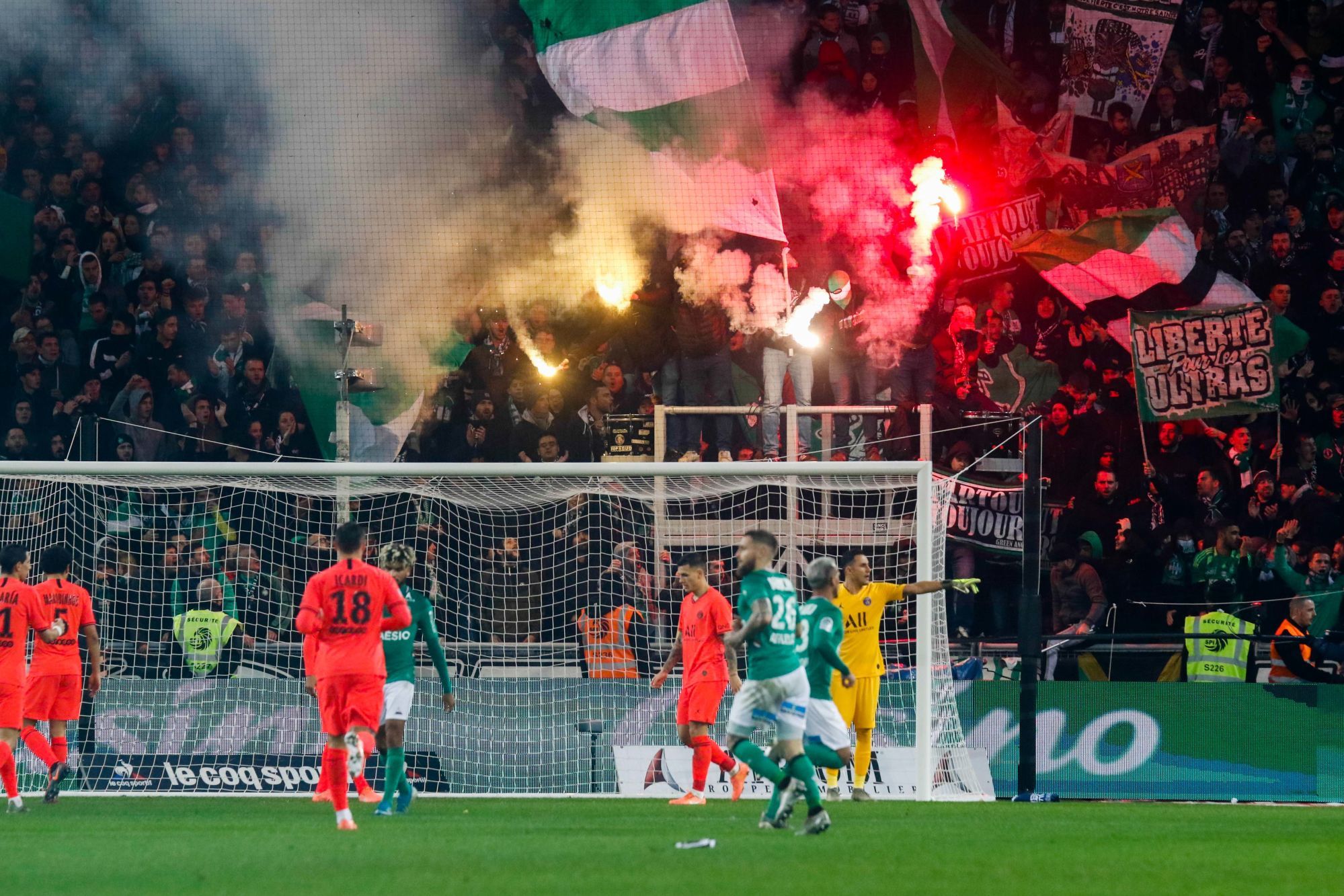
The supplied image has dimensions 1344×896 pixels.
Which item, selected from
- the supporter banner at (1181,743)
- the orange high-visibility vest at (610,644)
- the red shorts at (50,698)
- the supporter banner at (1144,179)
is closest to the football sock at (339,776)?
the red shorts at (50,698)

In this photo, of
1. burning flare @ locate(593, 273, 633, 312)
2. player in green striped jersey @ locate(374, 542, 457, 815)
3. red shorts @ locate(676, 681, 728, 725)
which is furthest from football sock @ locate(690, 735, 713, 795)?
burning flare @ locate(593, 273, 633, 312)

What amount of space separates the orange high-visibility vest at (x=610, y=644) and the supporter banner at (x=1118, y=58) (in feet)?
26.9

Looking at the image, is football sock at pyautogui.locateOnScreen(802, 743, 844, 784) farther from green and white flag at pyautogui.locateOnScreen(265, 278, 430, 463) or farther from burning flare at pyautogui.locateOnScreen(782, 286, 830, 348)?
green and white flag at pyautogui.locateOnScreen(265, 278, 430, 463)

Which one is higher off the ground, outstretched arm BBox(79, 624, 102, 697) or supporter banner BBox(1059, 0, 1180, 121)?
supporter banner BBox(1059, 0, 1180, 121)

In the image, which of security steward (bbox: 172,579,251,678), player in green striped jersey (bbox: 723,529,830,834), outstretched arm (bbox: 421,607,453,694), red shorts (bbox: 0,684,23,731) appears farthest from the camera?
security steward (bbox: 172,579,251,678)

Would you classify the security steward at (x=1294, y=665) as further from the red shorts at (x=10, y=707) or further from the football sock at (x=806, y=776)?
the red shorts at (x=10, y=707)

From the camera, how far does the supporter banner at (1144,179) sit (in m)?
16.7

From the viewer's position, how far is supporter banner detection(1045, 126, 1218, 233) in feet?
54.9

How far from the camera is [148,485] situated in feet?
40.7

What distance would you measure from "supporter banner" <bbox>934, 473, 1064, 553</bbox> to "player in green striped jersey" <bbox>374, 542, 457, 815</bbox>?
5723 mm

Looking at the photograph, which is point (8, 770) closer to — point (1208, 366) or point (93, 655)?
point (93, 655)

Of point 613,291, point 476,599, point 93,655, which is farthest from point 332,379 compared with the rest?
point 93,655

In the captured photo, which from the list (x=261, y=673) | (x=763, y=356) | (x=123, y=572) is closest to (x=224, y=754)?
(x=261, y=673)

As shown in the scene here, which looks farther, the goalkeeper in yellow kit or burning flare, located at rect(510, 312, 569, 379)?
burning flare, located at rect(510, 312, 569, 379)
